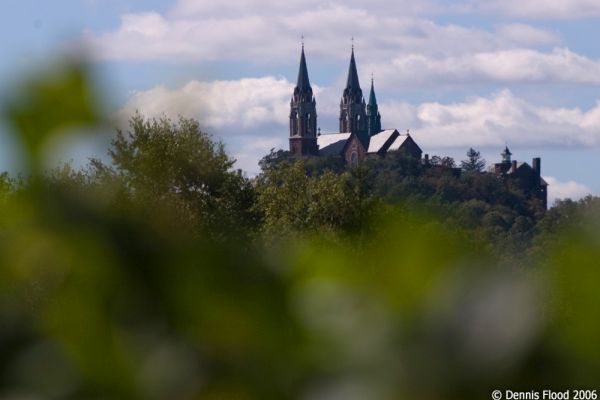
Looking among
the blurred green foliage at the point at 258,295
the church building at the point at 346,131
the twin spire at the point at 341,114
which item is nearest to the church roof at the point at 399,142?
the church building at the point at 346,131

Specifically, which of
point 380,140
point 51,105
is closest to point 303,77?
point 380,140

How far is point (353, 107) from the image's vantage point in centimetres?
11625

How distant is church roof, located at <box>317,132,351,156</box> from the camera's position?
368 feet

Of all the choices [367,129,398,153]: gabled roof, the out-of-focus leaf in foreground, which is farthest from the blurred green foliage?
[367,129,398,153]: gabled roof

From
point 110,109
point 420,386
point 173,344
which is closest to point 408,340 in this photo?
point 420,386

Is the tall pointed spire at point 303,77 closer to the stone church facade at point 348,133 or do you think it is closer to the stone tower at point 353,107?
the stone church facade at point 348,133

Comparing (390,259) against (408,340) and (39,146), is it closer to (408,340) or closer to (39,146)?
(408,340)

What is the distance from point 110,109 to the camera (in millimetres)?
767

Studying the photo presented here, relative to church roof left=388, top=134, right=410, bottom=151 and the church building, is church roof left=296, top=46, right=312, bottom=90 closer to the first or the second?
the church building

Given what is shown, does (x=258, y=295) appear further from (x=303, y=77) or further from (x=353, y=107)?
(x=353, y=107)

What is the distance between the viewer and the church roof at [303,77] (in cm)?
10856

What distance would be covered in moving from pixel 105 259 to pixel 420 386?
0.88 feet

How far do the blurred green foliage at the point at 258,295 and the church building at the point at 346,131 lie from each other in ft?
349

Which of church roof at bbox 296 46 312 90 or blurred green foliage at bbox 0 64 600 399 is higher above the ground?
church roof at bbox 296 46 312 90
